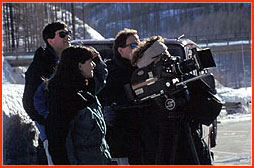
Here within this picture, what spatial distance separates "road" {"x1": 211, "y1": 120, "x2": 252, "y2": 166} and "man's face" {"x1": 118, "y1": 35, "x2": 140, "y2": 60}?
12.4ft

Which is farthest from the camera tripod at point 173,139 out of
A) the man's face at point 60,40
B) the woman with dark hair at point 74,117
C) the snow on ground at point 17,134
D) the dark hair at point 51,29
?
the snow on ground at point 17,134

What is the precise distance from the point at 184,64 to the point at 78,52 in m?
0.90

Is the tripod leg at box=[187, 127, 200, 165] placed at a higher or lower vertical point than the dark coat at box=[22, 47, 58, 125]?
lower

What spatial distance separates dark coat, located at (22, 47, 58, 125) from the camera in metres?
4.59

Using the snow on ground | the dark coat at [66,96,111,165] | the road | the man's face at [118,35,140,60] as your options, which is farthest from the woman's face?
the road

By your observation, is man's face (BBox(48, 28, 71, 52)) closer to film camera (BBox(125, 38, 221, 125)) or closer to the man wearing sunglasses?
the man wearing sunglasses

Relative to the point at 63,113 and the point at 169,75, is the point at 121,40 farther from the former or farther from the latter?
the point at 63,113

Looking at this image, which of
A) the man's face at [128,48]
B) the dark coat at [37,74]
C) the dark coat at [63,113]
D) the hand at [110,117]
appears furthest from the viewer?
the man's face at [128,48]

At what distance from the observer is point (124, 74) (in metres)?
5.03

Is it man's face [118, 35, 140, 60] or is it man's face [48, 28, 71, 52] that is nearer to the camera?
man's face [48, 28, 71, 52]

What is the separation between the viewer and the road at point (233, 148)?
8.82m

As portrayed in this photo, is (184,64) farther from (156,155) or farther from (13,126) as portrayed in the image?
(13,126)

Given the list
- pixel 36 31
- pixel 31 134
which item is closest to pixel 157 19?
pixel 36 31

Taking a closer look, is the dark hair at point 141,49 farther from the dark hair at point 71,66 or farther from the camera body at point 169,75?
the dark hair at point 71,66
